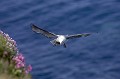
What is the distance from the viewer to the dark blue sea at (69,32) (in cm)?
2709

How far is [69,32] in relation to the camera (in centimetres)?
3186

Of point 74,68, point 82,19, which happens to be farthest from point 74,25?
point 74,68

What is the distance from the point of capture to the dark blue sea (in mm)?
27094

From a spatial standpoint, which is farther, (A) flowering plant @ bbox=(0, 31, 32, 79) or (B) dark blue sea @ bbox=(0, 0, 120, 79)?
(B) dark blue sea @ bbox=(0, 0, 120, 79)

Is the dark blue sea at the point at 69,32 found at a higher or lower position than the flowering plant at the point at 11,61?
higher

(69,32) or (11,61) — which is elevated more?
(69,32)

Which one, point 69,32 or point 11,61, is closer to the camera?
point 11,61

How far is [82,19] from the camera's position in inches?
1320

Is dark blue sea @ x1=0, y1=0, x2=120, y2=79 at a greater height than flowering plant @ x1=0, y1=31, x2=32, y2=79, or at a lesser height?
greater

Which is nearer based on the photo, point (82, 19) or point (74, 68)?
point (74, 68)

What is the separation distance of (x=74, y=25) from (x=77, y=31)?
1098 mm

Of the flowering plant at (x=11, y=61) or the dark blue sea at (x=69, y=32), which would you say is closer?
the flowering plant at (x=11, y=61)

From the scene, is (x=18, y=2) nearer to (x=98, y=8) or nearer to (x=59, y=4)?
(x=59, y=4)

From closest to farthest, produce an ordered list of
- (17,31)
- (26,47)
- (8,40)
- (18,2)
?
(8,40), (26,47), (17,31), (18,2)
